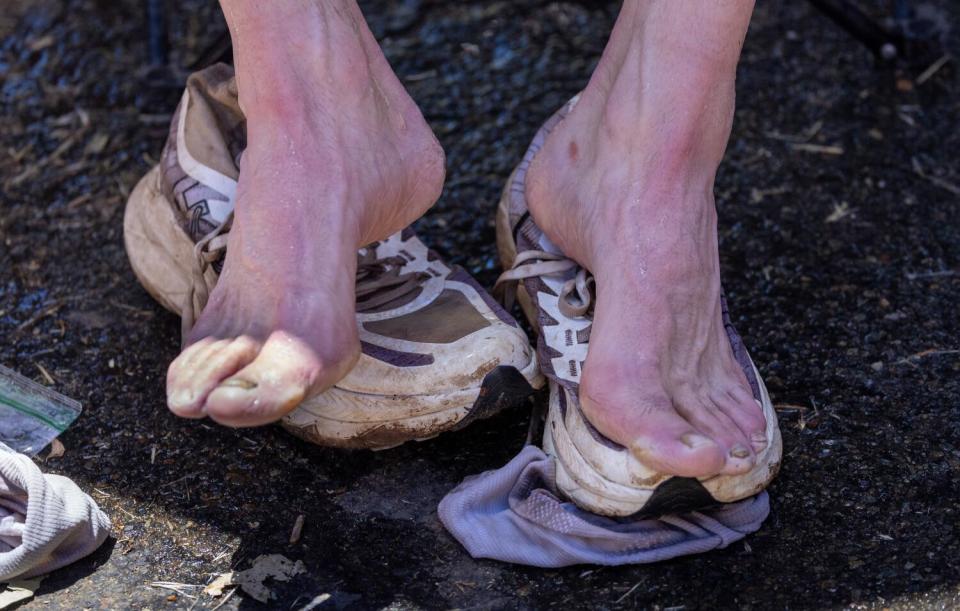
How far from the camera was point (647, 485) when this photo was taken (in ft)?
3.94

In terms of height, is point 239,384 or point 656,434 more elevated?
point 239,384

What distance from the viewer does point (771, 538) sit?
1.27 metres

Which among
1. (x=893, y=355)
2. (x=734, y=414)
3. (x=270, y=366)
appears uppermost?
(x=270, y=366)

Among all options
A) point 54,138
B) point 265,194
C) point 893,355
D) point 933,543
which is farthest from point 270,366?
point 54,138

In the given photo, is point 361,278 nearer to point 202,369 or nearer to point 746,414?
point 202,369

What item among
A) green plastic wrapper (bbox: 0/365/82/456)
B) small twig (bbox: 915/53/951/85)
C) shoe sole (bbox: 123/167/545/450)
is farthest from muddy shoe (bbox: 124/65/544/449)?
small twig (bbox: 915/53/951/85)

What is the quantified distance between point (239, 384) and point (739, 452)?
1.74ft

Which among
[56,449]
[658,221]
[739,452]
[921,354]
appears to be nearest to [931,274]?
[921,354]

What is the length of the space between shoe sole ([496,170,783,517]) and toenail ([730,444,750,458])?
0.03 m

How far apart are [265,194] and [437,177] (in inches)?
10.5

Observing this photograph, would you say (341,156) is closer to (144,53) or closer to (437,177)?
(437,177)

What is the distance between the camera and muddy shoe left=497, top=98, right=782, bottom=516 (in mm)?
1209

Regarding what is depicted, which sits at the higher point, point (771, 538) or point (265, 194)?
point (265, 194)

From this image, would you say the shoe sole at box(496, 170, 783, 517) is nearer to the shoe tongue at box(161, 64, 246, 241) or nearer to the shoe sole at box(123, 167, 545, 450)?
the shoe sole at box(123, 167, 545, 450)
